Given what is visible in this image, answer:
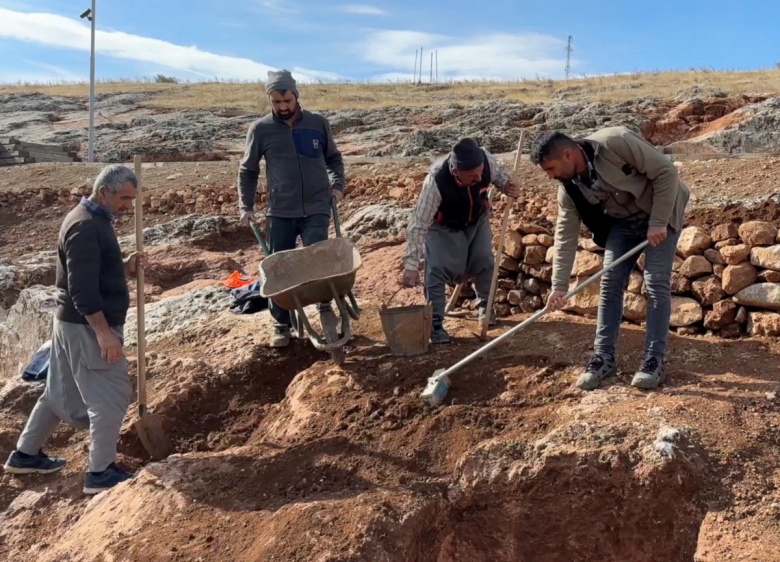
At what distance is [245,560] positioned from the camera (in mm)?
2871

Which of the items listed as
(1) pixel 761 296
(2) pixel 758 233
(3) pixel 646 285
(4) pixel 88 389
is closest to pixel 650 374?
(3) pixel 646 285

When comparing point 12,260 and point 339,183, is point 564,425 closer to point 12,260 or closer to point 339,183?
point 339,183

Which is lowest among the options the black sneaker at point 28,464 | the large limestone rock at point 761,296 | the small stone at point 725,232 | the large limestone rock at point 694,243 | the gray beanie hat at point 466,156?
the black sneaker at point 28,464

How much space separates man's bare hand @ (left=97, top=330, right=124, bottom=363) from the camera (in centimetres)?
334

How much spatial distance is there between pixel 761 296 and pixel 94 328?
3734 mm

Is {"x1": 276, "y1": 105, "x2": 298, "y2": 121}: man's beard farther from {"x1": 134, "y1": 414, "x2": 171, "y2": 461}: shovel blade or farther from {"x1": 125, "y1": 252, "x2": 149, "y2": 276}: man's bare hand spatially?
{"x1": 134, "y1": 414, "x2": 171, "y2": 461}: shovel blade

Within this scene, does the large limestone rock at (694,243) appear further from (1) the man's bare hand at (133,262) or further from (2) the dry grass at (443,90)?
(2) the dry grass at (443,90)

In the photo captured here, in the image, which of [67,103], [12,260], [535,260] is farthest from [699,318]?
[67,103]

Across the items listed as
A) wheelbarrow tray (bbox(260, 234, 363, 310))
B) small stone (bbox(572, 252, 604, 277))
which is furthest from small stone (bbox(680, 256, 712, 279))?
wheelbarrow tray (bbox(260, 234, 363, 310))

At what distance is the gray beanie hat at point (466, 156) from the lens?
13.1 feet

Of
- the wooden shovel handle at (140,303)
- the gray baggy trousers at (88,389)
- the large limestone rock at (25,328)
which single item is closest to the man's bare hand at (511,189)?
the wooden shovel handle at (140,303)

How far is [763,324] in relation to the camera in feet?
13.8

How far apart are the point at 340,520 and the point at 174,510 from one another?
825mm

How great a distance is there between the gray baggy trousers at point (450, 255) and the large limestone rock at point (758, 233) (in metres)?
1.57
